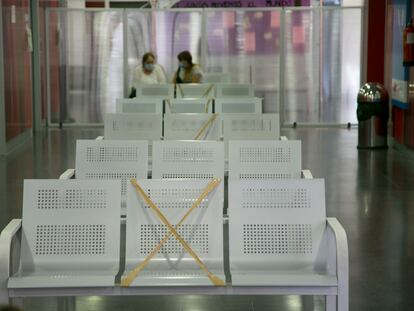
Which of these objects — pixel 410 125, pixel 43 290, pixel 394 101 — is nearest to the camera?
pixel 43 290

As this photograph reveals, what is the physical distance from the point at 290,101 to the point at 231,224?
13.9m

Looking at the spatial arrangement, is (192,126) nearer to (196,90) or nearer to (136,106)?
(136,106)

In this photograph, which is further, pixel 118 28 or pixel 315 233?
pixel 118 28

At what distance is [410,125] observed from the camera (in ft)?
46.3

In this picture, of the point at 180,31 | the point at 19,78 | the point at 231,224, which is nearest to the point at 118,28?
the point at 180,31

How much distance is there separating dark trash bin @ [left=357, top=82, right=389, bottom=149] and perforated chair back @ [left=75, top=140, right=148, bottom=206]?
8264 mm

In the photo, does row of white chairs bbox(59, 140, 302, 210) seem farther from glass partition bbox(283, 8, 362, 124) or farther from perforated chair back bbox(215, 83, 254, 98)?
glass partition bbox(283, 8, 362, 124)

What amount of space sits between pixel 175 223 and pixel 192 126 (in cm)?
383

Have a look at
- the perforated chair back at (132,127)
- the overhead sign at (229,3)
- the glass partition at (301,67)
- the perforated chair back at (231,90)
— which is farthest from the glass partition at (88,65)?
the perforated chair back at (132,127)

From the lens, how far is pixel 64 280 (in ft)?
15.4

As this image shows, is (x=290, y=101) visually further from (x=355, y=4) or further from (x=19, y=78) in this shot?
(x=19, y=78)

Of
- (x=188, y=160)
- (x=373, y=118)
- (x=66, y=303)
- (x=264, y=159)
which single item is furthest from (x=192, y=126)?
(x=373, y=118)

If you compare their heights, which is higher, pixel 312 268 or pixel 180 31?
pixel 180 31

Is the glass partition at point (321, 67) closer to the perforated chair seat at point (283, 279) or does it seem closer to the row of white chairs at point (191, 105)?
the row of white chairs at point (191, 105)
